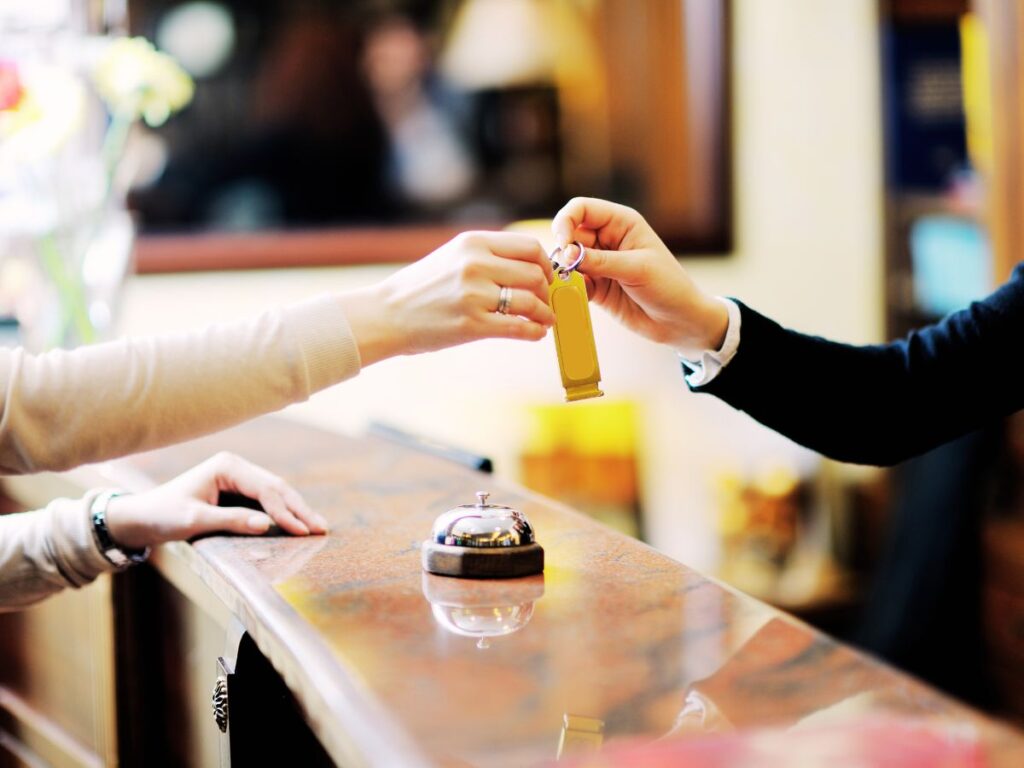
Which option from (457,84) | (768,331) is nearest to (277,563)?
(768,331)

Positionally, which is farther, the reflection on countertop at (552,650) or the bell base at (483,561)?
the bell base at (483,561)

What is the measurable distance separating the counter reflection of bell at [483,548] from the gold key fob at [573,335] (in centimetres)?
14

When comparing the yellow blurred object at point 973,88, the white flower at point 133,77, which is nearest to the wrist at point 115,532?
the white flower at point 133,77

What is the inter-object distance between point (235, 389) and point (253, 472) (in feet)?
0.70

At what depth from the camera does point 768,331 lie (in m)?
1.45

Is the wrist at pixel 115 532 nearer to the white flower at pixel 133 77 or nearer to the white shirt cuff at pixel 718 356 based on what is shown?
the white shirt cuff at pixel 718 356

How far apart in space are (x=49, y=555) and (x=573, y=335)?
650 millimetres

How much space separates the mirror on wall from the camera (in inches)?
149

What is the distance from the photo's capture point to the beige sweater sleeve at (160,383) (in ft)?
3.77

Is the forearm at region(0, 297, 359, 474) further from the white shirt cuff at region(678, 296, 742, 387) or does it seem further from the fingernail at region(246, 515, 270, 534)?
the white shirt cuff at region(678, 296, 742, 387)

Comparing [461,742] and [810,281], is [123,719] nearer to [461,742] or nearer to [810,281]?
[461,742]

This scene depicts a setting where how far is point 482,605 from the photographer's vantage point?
3.38 ft

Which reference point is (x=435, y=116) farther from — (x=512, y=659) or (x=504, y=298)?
(x=512, y=659)

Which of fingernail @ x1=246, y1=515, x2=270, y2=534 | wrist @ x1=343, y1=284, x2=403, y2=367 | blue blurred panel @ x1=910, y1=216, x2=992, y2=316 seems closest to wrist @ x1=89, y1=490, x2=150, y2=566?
fingernail @ x1=246, y1=515, x2=270, y2=534
